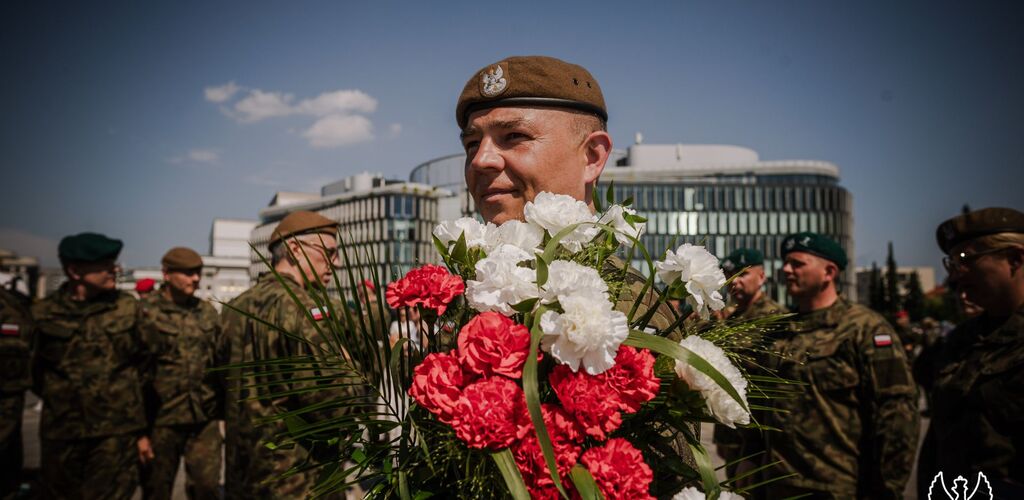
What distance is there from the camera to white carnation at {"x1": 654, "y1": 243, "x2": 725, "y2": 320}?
111 cm

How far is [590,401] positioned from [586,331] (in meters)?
0.13

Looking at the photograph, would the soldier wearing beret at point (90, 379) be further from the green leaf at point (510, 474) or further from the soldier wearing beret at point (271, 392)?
the green leaf at point (510, 474)

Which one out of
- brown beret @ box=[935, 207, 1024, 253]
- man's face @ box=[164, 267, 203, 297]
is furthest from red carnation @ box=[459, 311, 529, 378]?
man's face @ box=[164, 267, 203, 297]

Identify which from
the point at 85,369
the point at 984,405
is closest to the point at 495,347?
the point at 984,405

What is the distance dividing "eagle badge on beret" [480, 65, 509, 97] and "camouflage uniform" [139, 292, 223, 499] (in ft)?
14.7

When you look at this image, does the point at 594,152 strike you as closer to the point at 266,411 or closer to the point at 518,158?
the point at 518,158

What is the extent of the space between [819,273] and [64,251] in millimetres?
5699

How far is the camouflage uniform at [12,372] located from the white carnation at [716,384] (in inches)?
216

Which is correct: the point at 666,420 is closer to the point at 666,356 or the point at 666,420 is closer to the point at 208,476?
the point at 666,356

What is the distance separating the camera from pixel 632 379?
3.41 ft

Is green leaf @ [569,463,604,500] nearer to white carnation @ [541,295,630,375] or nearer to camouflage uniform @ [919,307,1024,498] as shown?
white carnation @ [541,295,630,375]

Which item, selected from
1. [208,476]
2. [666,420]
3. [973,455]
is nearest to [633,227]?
[666,420]

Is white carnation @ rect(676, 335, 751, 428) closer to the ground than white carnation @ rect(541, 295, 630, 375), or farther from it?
closer to the ground

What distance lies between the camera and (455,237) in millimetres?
1227
